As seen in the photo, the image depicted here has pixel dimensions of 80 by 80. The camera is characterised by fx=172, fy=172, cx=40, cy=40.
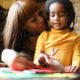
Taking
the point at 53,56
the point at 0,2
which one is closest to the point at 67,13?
the point at 53,56

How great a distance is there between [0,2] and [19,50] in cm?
23

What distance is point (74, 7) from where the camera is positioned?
737mm

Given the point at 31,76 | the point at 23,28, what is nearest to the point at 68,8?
the point at 23,28

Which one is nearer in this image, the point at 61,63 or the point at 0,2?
the point at 61,63

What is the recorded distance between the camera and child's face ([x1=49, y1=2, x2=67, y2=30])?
681mm

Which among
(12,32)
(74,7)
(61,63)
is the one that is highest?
(74,7)

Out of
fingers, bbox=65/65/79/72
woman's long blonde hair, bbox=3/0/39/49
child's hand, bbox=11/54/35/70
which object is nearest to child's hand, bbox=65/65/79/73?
fingers, bbox=65/65/79/72

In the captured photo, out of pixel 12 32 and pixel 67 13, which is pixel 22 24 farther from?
pixel 67 13

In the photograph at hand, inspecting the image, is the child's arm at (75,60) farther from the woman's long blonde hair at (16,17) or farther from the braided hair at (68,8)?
the woman's long blonde hair at (16,17)

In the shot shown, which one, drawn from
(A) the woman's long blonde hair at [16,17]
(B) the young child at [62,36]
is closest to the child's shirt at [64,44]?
(B) the young child at [62,36]

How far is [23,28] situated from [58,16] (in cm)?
16

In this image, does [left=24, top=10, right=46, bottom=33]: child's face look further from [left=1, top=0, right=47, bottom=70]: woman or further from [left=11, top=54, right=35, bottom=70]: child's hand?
[left=11, top=54, right=35, bottom=70]: child's hand

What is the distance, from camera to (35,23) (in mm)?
719

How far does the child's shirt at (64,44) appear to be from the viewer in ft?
2.17
